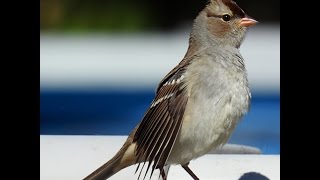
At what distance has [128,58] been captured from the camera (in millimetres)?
3867

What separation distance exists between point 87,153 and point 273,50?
231cm

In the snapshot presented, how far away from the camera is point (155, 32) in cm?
415

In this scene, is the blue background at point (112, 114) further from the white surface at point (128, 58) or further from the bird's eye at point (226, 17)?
the bird's eye at point (226, 17)

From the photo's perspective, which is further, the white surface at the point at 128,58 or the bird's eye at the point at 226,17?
the white surface at the point at 128,58

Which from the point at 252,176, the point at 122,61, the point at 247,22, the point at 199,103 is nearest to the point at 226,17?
the point at 247,22

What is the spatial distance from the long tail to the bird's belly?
0.11m

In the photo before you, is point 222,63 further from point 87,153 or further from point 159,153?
point 87,153

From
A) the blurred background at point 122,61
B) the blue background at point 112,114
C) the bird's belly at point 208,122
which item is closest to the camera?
the bird's belly at point 208,122

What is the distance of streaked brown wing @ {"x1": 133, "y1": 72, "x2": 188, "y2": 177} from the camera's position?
141 centimetres

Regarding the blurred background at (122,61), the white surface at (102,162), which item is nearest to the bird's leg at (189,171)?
the white surface at (102,162)

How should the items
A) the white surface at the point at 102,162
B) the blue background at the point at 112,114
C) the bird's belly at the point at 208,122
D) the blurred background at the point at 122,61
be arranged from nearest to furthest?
the bird's belly at the point at 208,122 < the white surface at the point at 102,162 < the blue background at the point at 112,114 < the blurred background at the point at 122,61

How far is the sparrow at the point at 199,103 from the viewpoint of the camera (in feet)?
4.59
